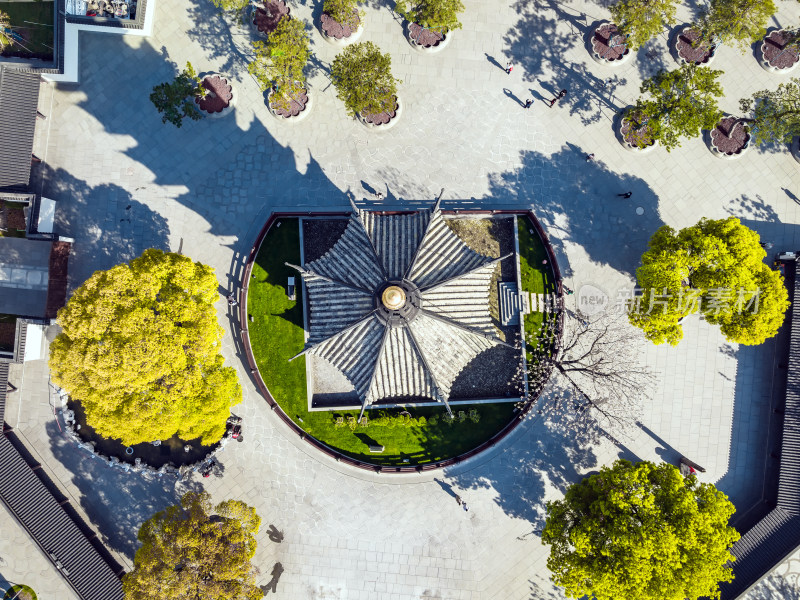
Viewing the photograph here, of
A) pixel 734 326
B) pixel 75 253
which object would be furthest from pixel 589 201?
pixel 75 253

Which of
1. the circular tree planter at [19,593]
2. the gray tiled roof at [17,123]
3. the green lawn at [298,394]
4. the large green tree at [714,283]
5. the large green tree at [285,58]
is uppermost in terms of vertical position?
the large green tree at [285,58]

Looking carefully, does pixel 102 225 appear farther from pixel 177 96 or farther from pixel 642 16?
pixel 642 16

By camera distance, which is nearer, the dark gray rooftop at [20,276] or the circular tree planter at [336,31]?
the dark gray rooftop at [20,276]

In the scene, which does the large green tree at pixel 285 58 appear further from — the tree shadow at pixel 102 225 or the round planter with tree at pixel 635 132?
the round planter with tree at pixel 635 132

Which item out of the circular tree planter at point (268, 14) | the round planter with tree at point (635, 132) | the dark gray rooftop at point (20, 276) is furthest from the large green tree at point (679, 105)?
the dark gray rooftop at point (20, 276)

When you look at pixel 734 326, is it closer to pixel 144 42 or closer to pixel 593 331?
pixel 593 331

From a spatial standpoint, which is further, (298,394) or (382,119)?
(382,119)

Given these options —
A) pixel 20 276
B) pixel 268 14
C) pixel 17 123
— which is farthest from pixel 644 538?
pixel 17 123
